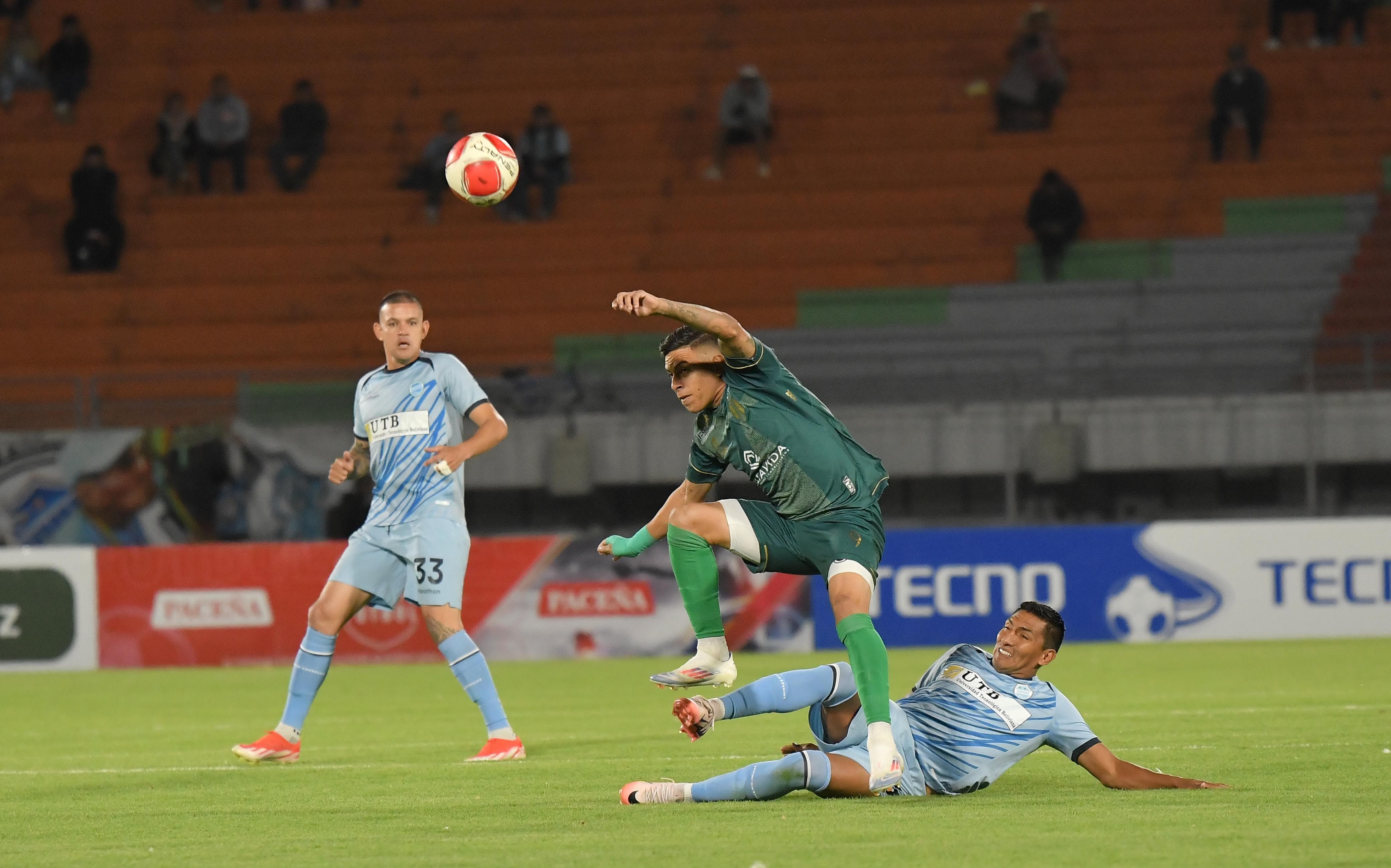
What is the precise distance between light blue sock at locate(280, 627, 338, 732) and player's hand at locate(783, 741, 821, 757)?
2.75 meters

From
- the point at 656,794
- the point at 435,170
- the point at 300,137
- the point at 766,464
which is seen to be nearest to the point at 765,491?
the point at 766,464

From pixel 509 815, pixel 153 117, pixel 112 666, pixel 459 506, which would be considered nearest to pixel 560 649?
pixel 112 666

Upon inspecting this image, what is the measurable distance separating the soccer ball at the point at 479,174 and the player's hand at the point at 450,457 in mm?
1211

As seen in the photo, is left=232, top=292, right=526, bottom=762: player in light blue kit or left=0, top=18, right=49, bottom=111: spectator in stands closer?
left=232, top=292, right=526, bottom=762: player in light blue kit

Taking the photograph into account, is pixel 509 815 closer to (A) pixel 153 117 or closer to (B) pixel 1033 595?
(B) pixel 1033 595

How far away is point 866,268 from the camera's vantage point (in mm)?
20625

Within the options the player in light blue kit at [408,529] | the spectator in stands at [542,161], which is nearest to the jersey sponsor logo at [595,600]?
the player in light blue kit at [408,529]

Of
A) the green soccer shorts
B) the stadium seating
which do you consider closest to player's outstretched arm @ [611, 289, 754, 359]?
the green soccer shorts

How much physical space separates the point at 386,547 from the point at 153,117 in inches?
665

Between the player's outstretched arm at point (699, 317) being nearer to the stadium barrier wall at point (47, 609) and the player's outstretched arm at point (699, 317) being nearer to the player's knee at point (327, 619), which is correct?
the player's knee at point (327, 619)

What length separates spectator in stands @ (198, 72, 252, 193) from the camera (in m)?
22.0

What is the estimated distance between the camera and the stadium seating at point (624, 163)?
2050 cm

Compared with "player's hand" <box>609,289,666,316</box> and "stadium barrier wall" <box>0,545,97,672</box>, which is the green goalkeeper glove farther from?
"stadium barrier wall" <box>0,545,97,672</box>

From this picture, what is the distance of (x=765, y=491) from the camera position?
6.80 meters
